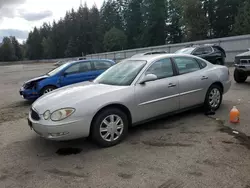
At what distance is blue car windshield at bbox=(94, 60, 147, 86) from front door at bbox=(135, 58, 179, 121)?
21cm

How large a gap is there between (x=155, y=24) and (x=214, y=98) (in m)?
71.9

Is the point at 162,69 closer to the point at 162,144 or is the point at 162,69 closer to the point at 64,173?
the point at 162,144

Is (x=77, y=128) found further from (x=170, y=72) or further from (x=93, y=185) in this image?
(x=170, y=72)

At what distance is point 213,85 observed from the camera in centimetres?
597

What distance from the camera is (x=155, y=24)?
7450 centimetres

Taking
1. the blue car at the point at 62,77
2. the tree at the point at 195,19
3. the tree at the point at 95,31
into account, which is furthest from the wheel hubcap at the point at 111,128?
the tree at the point at 95,31

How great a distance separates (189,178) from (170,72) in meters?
2.57

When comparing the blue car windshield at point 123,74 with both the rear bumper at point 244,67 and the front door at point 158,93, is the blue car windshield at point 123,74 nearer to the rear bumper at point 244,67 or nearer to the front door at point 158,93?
the front door at point 158,93

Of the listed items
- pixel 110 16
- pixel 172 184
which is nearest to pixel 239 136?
pixel 172 184

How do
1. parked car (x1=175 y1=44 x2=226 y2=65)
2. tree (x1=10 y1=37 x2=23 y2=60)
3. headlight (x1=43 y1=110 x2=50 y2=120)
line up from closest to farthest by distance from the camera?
headlight (x1=43 y1=110 x2=50 y2=120) < parked car (x1=175 y1=44 x2=226 y2=65) < tree (x1=10 y1=37 x2=23 y2=60)

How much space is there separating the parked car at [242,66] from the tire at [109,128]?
258 inches

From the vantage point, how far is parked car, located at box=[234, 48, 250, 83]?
9.15 meters

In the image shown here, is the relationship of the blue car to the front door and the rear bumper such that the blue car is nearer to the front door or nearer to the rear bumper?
the front door

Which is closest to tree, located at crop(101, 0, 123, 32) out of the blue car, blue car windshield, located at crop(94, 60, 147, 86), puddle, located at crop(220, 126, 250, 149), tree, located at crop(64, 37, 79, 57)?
tree, located at crop(64, 37, 79, 57)
